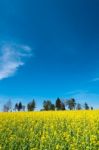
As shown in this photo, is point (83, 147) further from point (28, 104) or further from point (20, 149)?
point (28, 104)

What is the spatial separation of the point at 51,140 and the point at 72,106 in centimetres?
9299

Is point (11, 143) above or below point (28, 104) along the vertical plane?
below

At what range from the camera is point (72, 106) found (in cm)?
10381

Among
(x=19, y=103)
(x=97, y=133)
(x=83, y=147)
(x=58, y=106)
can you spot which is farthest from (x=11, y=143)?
(x=19, y=103)

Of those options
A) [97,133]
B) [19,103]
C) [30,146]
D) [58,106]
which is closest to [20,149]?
[30,146]

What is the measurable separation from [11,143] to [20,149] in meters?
0.70

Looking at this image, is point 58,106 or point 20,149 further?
point 58,106

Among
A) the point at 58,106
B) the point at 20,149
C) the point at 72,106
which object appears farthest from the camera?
the point at 72,106

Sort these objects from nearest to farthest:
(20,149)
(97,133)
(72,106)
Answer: (20,149) → (97,133) → (72,106)

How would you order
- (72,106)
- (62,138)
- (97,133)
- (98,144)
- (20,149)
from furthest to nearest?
(72,106)
(97,133)
(62,138)
(20,149)
(98,144)

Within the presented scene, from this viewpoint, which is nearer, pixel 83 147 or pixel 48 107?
pixel 83 147

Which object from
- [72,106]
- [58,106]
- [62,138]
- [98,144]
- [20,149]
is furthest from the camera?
[72,106]

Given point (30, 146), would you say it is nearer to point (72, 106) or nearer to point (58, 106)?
point (58, 106)

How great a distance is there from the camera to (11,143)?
1199cm
